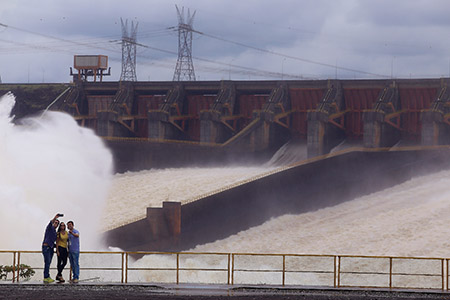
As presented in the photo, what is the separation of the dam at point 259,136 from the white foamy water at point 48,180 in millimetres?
2186

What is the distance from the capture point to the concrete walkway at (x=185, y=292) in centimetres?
1894

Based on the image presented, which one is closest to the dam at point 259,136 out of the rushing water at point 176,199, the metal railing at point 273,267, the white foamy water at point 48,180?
the rushing water at point 176,199

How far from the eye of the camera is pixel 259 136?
57688mm

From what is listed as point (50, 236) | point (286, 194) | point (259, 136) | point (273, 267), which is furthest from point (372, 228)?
point (50, 236)

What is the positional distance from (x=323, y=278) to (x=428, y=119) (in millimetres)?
19571

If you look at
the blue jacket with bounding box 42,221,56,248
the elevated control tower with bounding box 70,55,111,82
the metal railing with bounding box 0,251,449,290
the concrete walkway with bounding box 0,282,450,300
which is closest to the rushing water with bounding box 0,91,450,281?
the metal railing with bounding box 0,251,449,290

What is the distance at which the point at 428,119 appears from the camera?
49.8m

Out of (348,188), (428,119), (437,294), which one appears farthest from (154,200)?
(437,294)

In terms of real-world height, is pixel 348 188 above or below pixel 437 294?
above

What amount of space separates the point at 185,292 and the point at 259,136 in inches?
1501

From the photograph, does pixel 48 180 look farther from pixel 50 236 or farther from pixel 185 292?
pixel 185 292

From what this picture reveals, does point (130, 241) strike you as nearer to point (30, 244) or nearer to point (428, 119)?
point (30, 244)

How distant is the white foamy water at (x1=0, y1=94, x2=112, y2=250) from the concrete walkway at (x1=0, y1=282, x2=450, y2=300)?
1422cm

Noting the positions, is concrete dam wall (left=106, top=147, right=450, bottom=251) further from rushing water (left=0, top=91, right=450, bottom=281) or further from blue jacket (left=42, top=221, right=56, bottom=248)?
blue jacket (left=42, top=221, right=56, bottom=248)
